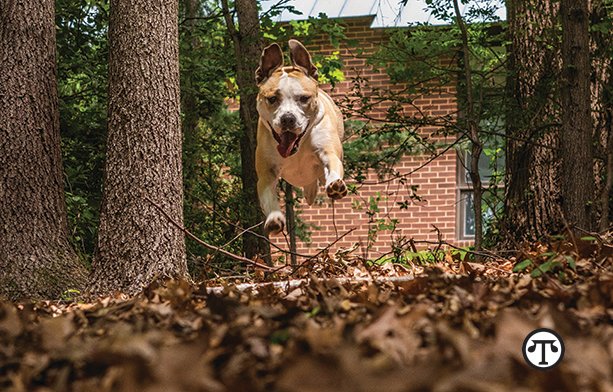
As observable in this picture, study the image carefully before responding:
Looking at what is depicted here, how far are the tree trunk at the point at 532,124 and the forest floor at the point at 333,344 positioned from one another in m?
4.50

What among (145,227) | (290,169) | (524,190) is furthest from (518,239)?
(145,227)

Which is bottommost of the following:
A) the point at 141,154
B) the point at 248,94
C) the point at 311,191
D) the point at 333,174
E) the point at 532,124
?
the point at 311,191

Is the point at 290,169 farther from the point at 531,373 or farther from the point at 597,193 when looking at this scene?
the point at 531,373

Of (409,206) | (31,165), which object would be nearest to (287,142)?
(31,165)

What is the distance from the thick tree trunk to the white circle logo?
11.3 ft

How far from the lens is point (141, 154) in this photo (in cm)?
506

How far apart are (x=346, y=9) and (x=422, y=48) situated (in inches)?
182

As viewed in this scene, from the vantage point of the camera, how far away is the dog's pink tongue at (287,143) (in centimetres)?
466

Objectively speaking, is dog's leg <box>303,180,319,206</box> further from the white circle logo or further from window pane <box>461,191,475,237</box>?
window pane <box>461,191,475,237</box>

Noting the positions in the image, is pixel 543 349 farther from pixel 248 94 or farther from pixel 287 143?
pixel 248 94

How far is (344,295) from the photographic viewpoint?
277 centimetres

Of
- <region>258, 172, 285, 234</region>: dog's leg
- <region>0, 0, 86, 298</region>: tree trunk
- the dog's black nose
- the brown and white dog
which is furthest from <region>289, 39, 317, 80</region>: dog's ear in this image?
<region>0, 0, 86, 298</region>: tree trunk

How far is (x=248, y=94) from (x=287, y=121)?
3418 mm

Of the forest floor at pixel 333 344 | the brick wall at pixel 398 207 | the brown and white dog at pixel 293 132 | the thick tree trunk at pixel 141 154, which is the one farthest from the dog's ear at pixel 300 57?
the brick wall at pixel 398 207
